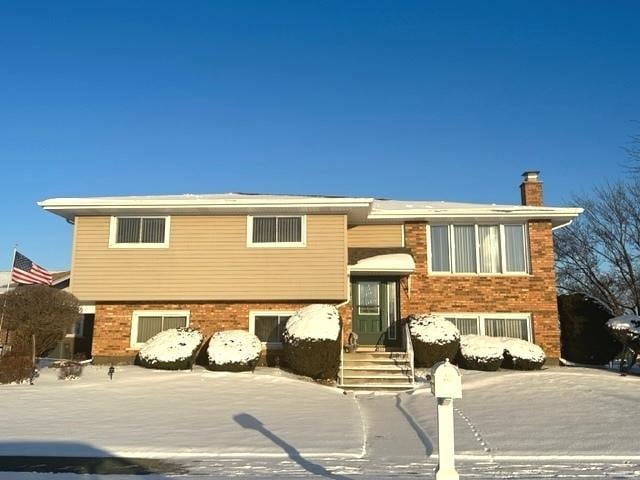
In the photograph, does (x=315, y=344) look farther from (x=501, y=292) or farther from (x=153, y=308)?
(x=501, y=292)

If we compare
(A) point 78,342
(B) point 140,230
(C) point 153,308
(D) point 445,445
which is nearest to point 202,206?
(B) point 140,230

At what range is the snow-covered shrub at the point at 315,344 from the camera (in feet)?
48.3

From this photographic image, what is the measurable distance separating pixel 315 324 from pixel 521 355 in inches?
225

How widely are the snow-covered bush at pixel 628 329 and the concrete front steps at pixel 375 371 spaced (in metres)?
5.66

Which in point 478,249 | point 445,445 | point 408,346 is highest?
point 478,249

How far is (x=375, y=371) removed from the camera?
1544 cm

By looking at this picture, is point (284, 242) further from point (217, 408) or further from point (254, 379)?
point (217, 408)

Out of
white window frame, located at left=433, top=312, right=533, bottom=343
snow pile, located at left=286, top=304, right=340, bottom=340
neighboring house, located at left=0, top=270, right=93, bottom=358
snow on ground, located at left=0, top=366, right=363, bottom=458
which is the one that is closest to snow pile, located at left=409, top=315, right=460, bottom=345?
white window frame, located at left=433, top=312, right=533, bottom=343

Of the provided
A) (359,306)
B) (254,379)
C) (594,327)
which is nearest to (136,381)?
(254,379)

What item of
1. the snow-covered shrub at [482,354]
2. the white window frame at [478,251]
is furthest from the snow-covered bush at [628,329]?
the snow-covered shrub at [482,354]

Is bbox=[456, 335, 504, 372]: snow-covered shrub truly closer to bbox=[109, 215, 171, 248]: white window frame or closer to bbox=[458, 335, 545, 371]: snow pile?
bbox=[458, 335, 545, 371]: snow pile

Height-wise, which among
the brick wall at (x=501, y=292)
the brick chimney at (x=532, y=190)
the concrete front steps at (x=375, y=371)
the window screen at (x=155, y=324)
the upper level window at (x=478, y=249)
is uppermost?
the brick chimney at (x=532, y=190)

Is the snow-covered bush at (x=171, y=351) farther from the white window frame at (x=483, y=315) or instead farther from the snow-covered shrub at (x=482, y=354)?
the white window frame at (x=483, y=315)

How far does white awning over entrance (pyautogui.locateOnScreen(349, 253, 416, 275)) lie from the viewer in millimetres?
16828
